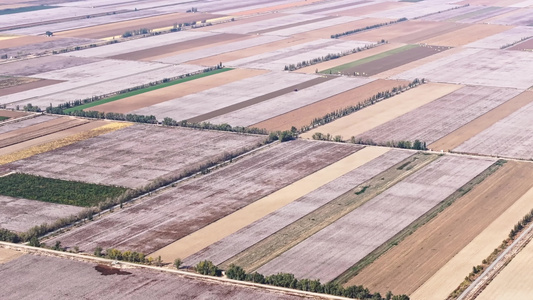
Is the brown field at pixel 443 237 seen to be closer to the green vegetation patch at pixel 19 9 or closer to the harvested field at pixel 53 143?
the harvested field at pixel 53 143

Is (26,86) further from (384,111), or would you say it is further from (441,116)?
(441,116)

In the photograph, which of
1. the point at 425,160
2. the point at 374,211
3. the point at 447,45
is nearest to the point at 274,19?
the point at 447,45

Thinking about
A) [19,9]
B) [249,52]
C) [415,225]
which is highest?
[19,9]

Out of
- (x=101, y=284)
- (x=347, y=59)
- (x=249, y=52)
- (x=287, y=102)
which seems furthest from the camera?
(x=249, y=52)

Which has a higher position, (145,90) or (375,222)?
(145,90)

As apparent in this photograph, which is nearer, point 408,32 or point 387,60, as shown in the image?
point 387,60

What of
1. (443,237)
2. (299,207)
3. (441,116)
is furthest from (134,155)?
(443,237)
